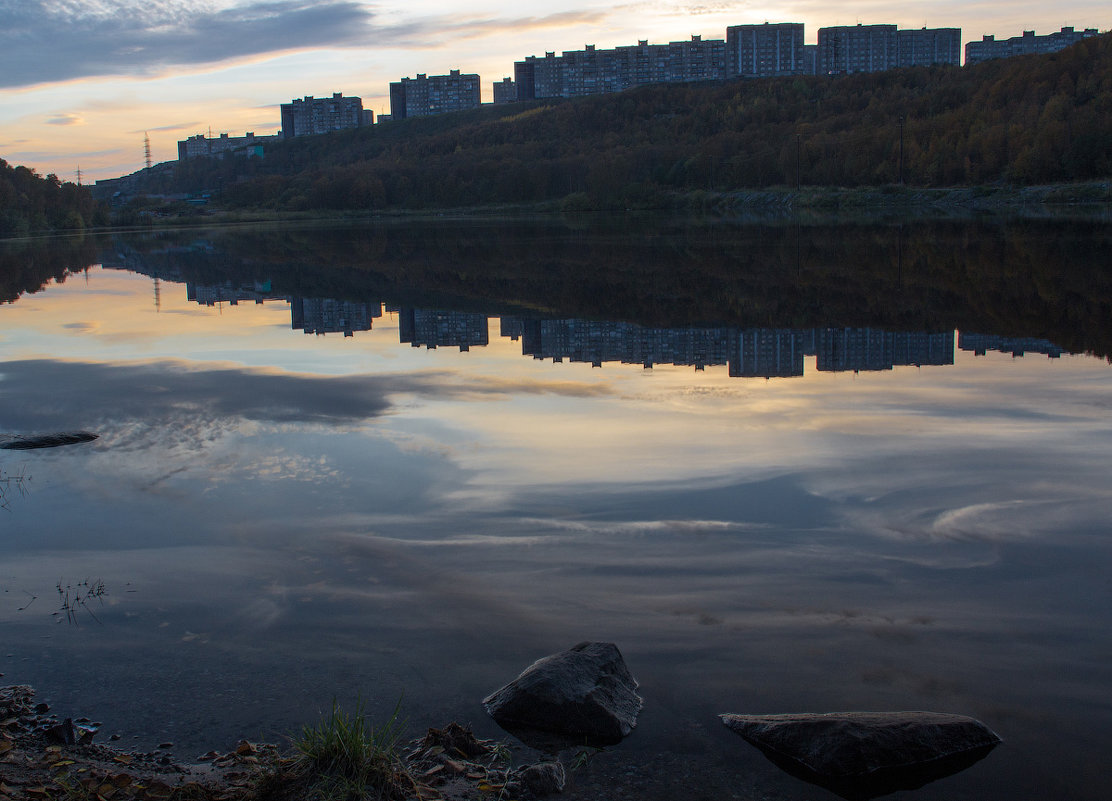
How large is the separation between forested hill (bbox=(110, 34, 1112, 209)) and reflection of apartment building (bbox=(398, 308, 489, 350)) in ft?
180

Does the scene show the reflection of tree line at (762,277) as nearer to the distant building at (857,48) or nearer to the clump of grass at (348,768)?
the clump of grass at (348,768)

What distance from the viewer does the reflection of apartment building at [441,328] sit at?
15.3 metres

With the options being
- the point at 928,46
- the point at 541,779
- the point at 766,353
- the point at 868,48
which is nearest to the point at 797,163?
the point at 766,353

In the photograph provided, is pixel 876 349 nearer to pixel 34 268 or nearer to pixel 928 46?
pixel 34 268

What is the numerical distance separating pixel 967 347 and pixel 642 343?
13.5ft

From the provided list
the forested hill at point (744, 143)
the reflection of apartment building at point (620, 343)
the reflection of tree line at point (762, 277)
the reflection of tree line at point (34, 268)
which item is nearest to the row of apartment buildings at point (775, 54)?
the forested hill at point (744, 143)

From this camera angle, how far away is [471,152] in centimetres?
14375

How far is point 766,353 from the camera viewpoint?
12594mm

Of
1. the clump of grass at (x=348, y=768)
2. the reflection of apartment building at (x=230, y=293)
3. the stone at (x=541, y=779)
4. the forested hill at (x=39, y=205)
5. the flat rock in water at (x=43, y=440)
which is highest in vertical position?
the forested hill at (x=39, y=205)

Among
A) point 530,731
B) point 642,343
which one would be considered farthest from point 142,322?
point 530,731

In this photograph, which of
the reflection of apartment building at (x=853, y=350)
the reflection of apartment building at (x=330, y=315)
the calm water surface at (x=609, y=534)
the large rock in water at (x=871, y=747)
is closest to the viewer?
the large rock in water at (x=871, y=747)

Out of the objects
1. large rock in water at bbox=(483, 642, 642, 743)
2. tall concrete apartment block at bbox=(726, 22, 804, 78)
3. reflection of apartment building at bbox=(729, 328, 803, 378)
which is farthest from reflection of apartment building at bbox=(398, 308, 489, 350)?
tall concrete apartment block at bbox=(726, 22, 804, 78)

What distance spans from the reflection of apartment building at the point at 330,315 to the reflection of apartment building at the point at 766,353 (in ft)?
21.6

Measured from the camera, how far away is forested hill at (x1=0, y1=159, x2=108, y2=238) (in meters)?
90.2
